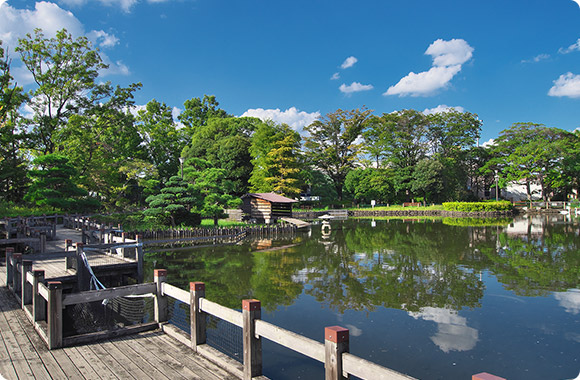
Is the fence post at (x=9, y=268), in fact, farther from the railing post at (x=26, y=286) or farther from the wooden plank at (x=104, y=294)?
the wooden plank at (x=104, y=294)

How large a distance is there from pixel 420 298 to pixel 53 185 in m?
24.8

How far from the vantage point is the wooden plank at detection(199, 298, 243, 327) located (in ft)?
14.1

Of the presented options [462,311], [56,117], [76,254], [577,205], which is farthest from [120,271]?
[577,205]

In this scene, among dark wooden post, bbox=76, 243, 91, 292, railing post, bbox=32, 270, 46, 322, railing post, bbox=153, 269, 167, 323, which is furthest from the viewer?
dark wooden post, bbox=76, 243, 91, 292

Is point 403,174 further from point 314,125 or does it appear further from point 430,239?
point 430,239

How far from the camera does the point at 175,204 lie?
23.1m

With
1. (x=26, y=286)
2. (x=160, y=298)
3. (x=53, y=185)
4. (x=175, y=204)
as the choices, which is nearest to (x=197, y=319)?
(x=160, y=298)

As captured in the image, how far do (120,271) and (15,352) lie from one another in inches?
249

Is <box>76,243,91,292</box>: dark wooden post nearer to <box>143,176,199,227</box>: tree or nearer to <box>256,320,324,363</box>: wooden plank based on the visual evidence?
<box>256,320,324,363</box>: wooden plank

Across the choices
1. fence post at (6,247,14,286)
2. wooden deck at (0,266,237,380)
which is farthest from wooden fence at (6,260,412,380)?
fence post at (6,247,14,286)

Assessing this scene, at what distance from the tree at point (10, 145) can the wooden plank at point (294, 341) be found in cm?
2758

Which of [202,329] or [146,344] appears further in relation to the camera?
[146,344]

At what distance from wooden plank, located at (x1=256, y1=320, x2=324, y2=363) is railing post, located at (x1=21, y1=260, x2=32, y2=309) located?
503cm

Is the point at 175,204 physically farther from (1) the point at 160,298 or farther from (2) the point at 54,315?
(2) the point at 54,315
